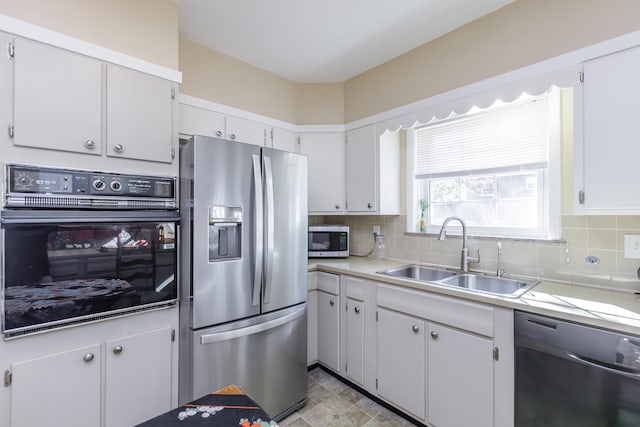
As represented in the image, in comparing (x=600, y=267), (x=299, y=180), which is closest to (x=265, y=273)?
(x=299, y=180)

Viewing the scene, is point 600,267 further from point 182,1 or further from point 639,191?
point 182,1

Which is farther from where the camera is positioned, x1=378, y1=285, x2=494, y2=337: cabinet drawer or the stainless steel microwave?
the stainless steel microwave

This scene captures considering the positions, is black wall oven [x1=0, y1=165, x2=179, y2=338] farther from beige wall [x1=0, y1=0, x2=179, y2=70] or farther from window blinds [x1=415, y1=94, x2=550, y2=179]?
window blinds [x1=415, y1=94, x2=550, y2=179]

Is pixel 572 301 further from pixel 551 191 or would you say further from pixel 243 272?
pixel 243 272

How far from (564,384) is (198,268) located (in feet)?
6.05

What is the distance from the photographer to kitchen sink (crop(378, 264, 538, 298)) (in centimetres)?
187

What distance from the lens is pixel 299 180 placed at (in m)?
2.10

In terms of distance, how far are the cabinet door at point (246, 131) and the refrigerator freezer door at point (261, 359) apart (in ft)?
4.70

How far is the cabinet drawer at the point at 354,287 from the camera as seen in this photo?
7.26 ft

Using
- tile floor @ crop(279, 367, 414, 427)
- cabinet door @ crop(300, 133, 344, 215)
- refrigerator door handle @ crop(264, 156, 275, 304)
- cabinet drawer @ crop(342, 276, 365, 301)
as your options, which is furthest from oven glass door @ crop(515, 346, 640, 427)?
cabinet door @ crop(300, 133, 344, 215)

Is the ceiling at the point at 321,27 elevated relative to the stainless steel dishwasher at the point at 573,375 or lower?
elevated

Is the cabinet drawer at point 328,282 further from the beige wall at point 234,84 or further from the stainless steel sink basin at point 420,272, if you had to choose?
the beige wall at point 234,84

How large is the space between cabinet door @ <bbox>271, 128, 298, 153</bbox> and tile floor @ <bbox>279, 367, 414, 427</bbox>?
6.79 ft

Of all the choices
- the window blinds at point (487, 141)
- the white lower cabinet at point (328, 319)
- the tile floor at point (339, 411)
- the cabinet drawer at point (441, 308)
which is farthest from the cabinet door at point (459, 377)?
the window blinds at point (487, 141)
